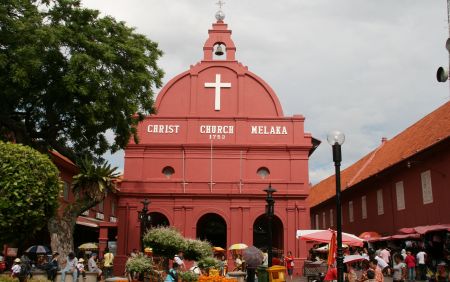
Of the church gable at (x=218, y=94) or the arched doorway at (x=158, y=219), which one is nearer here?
the arched doorway at (x=158, y=219)

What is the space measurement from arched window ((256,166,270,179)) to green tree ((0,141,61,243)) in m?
17.2

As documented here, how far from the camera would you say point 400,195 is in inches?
951

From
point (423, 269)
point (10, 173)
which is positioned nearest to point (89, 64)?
point (10, 173)

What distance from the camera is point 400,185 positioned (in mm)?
24156

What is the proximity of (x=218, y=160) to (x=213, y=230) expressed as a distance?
4020mm

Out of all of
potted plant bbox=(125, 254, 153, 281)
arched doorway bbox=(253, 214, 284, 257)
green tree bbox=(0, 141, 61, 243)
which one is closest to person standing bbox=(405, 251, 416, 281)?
potted plant bbox=(125, 254, 153, 281)

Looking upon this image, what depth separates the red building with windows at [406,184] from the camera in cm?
1981

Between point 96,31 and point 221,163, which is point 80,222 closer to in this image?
point 221,163

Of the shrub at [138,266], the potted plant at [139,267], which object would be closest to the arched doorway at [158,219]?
the potted plant at [139,267]

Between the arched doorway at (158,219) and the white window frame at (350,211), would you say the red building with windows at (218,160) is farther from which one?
the white window frame at (350,211)

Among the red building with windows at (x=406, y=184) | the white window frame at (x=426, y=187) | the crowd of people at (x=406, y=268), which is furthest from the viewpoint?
the white window frame at (x=426, y=187)

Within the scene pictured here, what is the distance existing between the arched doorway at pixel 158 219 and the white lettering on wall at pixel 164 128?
442cm

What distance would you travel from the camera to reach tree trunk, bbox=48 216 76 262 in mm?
19828

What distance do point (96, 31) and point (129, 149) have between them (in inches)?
358
